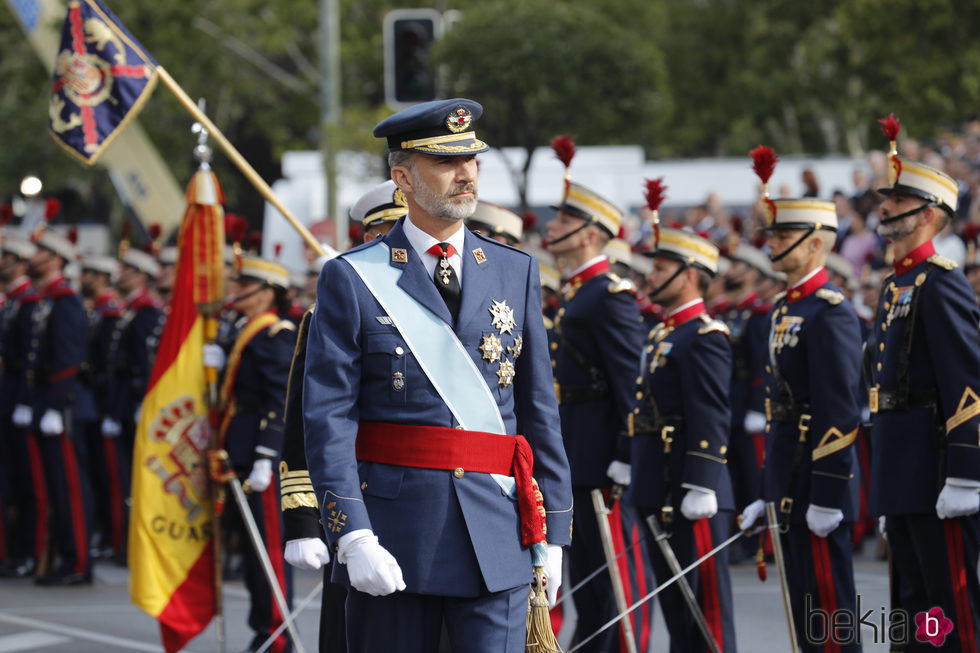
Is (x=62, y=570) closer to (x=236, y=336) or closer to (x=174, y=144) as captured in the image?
(x=236, y=336)

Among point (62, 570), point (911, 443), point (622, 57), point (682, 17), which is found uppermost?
point (682, 17)

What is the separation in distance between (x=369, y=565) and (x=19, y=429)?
8494mm

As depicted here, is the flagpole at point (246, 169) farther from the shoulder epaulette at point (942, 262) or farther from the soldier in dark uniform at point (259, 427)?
the shoulder epaulette at point (942, 262)

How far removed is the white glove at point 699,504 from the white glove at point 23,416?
6.40 m

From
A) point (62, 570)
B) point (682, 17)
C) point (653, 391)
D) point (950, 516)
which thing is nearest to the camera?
point (950, 516)

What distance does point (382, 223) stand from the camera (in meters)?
6.61

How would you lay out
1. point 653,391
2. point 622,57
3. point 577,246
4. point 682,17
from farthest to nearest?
1. point 682,17
2. point 622,57
3. point 577,246
4. point 653,391

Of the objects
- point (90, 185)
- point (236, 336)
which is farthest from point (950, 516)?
point (90, 185)

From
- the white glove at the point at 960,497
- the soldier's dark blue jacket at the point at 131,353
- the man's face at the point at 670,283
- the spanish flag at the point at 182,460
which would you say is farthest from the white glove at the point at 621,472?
the soldier's dark blue jacket at the point at 131,353

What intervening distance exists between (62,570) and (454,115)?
25.8 feet

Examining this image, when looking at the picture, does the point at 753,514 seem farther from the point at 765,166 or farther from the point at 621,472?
the point at 765,166

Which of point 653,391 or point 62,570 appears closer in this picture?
point 653,391

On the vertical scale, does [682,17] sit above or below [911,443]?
above

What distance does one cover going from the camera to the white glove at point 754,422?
1195 cm
